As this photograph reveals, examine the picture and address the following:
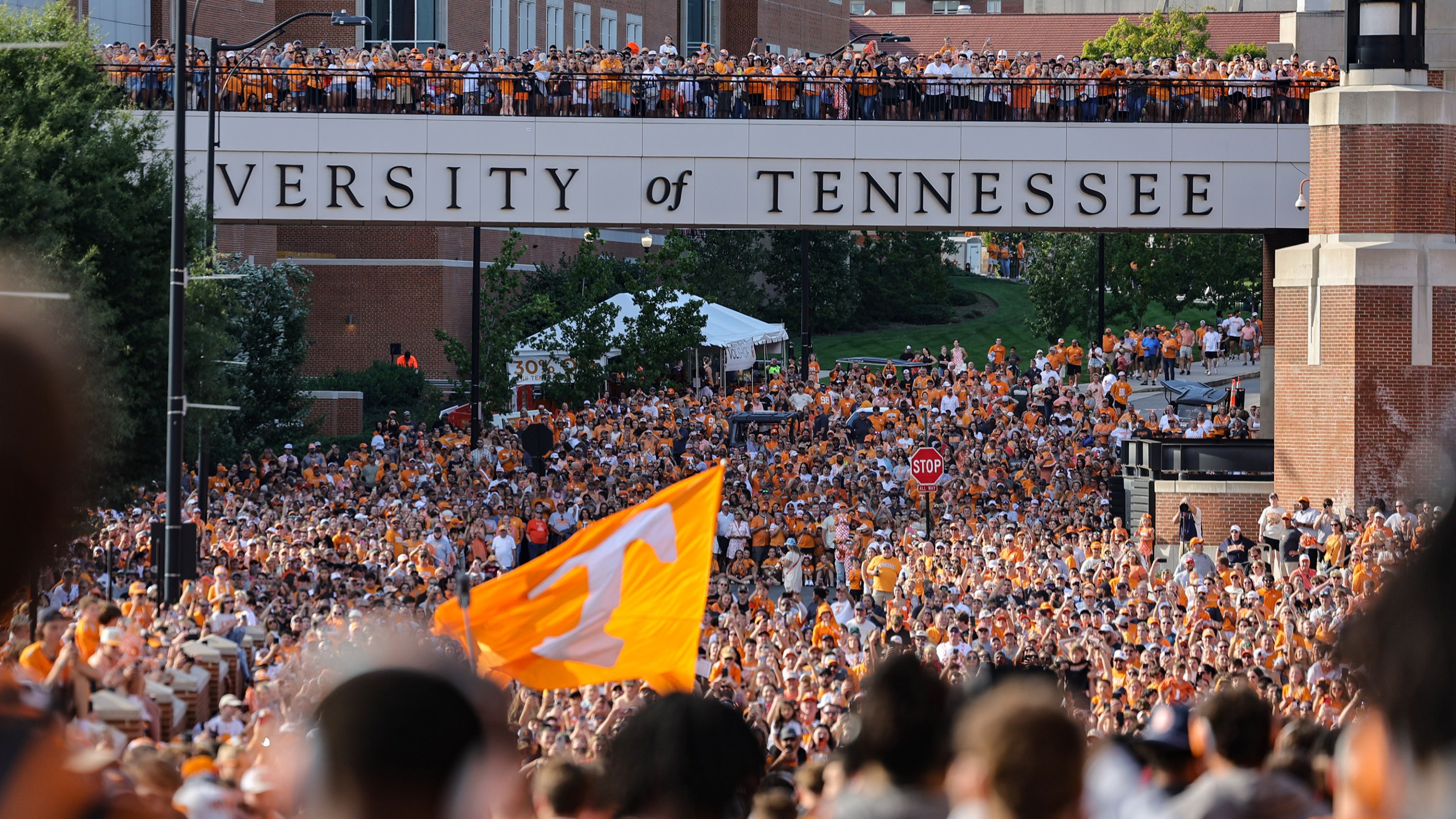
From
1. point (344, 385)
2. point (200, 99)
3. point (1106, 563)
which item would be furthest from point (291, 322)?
point (1106, 563)

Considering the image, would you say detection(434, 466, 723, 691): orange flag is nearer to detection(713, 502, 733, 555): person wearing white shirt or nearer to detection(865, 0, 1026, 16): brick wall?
detection(713, 502, 733, 555): person wearing white shirt

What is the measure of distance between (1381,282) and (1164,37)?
32298 mm

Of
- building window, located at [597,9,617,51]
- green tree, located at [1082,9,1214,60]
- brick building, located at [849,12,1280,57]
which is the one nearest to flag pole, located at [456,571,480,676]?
green tree, located at [1082,9,1214,60]

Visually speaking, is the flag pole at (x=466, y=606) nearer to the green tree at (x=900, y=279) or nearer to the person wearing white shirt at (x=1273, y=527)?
the person wearing white shirt at (x=1273, y=527)

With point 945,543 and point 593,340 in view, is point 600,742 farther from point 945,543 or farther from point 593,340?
point 593,340

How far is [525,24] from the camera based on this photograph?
55.6m

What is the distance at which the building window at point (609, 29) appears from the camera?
59125mm

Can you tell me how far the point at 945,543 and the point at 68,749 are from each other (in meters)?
22.6

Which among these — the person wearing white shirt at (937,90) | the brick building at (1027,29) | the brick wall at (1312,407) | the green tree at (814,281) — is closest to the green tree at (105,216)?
the person wearing white shirt at (937,90)

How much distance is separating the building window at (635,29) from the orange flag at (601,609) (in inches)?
2067

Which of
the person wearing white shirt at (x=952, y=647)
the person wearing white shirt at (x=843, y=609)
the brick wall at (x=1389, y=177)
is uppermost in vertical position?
the brick wall at (x=1389, y=177)

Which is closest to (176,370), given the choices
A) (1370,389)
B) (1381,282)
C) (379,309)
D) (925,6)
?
(1370,389)

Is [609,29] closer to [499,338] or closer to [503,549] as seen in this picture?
[499,338]

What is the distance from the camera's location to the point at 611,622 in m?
9.30
